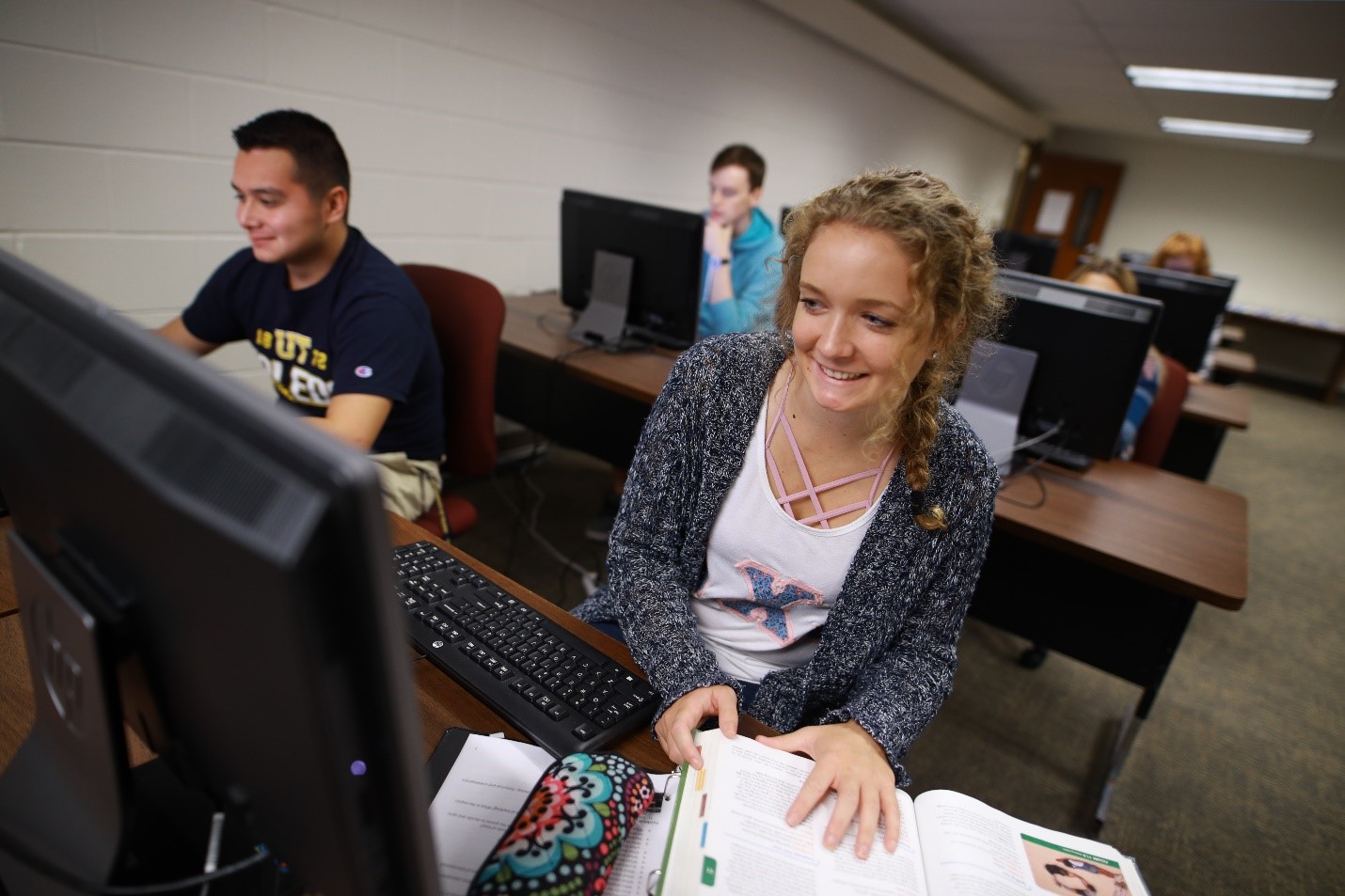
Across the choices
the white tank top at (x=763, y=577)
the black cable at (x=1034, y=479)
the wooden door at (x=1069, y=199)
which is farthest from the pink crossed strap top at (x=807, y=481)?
the wooden door at (x=1069, y=199)

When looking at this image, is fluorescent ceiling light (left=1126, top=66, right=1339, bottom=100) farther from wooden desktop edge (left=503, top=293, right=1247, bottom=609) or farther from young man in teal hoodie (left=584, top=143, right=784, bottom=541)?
wooden desktop edge (left=503, top=293, right=1247, bottom=609)

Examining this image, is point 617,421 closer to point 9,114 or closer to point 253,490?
point 9,114

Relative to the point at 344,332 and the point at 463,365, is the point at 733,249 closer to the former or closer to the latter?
the point at 463,365

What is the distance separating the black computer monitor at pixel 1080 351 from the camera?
1.59 m

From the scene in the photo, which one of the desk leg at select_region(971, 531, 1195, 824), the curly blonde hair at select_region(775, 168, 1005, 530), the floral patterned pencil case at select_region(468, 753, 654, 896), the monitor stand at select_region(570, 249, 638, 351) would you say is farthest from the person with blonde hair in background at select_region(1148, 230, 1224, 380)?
the floral patterned pencil case at select_region(468, 753, 654, 896)

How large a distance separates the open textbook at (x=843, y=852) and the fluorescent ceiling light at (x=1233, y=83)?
578 cm

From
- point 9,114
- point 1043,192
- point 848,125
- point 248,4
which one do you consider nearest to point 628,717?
point 9,114

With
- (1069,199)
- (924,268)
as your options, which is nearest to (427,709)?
(924,268)

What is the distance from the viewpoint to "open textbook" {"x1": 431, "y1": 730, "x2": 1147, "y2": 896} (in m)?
0.62

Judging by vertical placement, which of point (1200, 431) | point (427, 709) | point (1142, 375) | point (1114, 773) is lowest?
point (1114, 773)

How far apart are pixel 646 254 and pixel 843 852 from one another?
73.8 inches

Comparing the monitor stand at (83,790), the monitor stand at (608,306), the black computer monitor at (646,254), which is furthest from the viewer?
the monitor stand at (608,306)

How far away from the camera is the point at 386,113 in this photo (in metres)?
2.37

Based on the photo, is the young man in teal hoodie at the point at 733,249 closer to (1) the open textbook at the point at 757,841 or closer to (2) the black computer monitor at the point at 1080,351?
(2) the black computer monitor at the point at 1080,351
